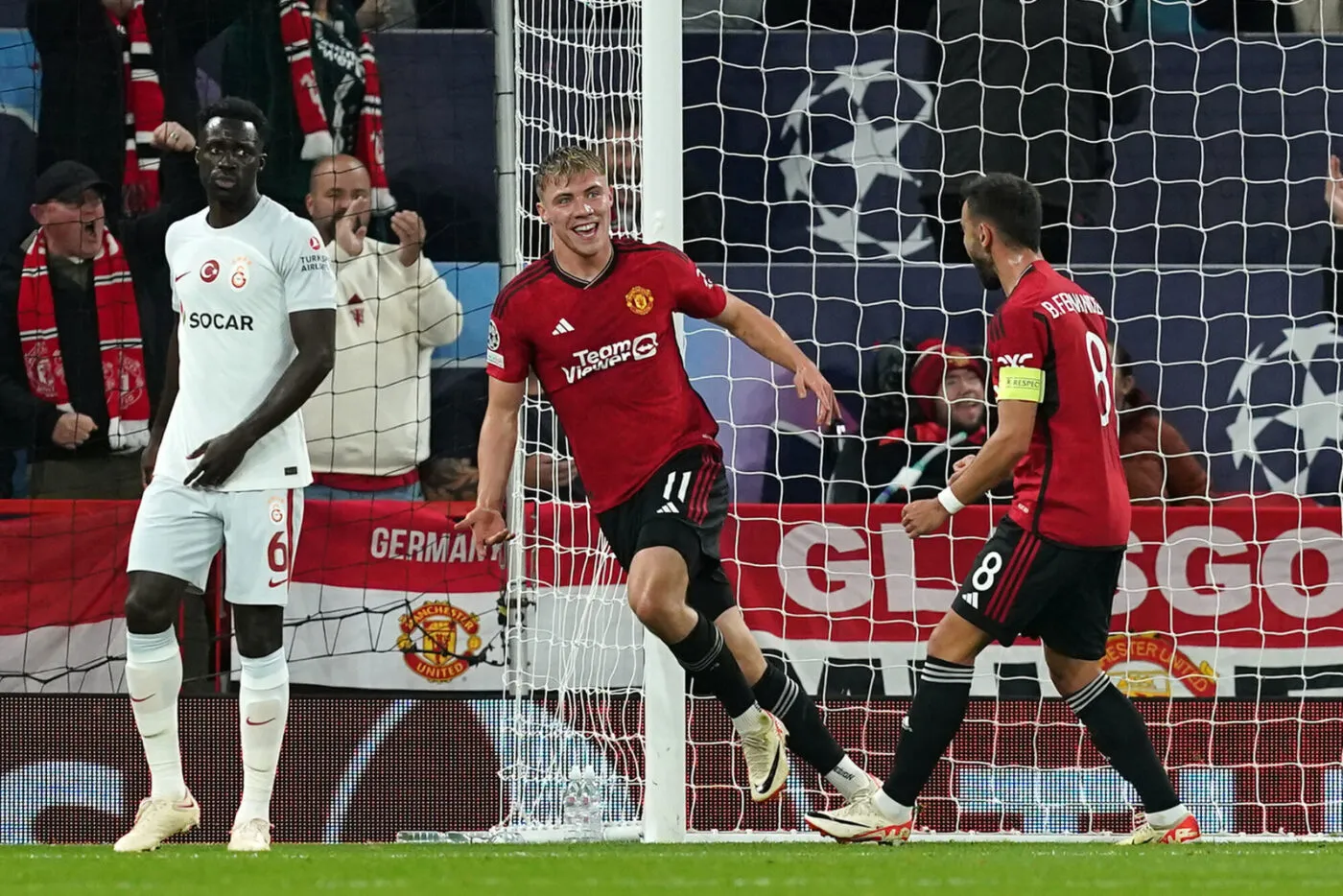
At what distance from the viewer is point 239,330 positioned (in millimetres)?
5062

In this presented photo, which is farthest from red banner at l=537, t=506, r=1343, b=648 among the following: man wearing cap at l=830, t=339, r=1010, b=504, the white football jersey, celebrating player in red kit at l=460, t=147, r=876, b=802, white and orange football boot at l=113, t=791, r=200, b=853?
white and orange football boot at l=113, t=791, r=200, b=853

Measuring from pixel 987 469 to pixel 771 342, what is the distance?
2.30 ft

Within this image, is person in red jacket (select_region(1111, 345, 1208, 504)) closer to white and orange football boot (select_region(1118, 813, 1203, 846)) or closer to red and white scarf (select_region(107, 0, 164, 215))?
white and orange football boot (select_region(1118, 813, 1203, 846))

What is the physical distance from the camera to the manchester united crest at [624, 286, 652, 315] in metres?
5.31

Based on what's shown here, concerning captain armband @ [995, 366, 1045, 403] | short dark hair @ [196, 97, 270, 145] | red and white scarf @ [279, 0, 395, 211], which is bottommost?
captain armband @ [995, 366, 1045, 403]

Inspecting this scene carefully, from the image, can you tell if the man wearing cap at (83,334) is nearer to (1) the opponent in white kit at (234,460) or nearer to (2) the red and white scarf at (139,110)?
(2) the red and white scarf at (139,110)

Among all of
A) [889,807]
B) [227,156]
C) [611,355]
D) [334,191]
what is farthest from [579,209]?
[334,191]

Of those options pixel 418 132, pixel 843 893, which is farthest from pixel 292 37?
pixel 843 893

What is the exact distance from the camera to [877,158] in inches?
322

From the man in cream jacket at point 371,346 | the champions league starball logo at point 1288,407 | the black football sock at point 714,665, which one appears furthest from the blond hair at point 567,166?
the champions league starball logo at point 1288,407

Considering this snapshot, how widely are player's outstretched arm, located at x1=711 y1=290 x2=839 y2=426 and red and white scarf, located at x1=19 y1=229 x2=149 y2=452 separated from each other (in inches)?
117

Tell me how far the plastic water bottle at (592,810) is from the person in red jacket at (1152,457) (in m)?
2.43

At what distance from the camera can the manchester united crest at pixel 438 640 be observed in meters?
6.92

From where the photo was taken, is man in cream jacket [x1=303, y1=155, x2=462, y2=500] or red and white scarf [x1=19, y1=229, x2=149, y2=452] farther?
man in cream jacket [x1=303, y1=155, x2=462, y2=500]
